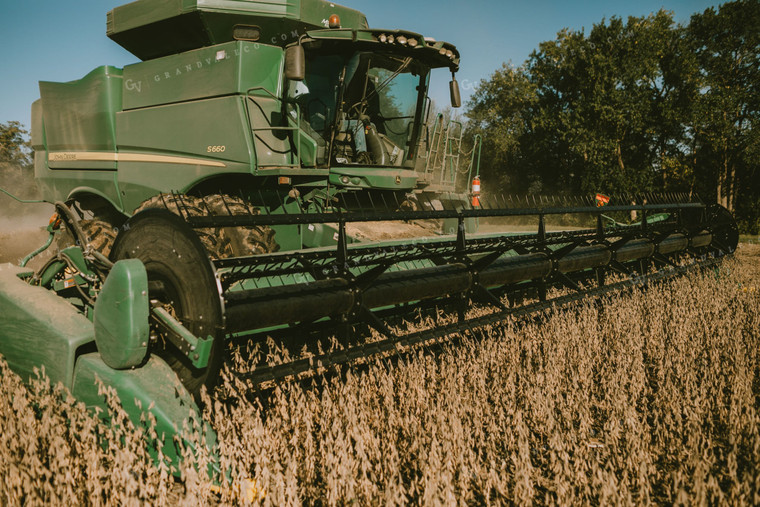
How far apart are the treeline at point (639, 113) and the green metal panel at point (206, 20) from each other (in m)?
15.8

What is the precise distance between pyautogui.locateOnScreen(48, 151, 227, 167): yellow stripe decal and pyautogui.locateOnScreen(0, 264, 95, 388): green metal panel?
1964 mm

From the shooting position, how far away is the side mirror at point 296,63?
356 centimetres

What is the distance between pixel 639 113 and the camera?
62.3ft

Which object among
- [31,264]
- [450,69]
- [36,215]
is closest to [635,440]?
[450,69]

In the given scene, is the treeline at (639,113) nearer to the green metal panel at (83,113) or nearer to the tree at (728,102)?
the tree at (728,102)

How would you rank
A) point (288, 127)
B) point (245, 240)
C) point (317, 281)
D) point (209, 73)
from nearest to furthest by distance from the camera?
point (317, 281) → point (245, 240) → point (288, 127) → point (209, 73)

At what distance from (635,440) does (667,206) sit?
3.18 m

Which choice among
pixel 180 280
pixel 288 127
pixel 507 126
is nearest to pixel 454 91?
pixel 288 127

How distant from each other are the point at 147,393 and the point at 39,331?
665 mm

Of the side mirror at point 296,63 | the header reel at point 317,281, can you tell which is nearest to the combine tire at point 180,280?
the header reel at point 317,281

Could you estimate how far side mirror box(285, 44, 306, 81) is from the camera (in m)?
3.56

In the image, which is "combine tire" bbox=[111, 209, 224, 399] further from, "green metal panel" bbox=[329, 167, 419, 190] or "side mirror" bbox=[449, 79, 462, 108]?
"side mirror" bbox=[449, 79, 462, 108]

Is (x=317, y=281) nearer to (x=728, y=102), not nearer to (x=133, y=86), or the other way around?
(x=133, y=86)

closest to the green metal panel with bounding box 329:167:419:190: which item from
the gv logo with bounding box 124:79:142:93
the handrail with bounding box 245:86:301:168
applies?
the handrail with bounding box 245:86:301:168
